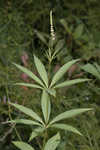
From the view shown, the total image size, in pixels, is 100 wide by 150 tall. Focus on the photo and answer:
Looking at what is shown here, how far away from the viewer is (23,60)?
175 centimetres

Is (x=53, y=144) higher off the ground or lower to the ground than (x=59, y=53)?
lower

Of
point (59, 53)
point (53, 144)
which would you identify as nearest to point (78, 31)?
point (59, 53)

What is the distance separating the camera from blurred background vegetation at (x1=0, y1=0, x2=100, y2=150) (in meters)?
1.44

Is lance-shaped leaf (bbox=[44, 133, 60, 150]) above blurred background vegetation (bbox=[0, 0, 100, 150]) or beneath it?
beneath

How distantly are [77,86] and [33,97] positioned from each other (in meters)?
0.30

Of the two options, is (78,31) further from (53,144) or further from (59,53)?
(53,144)

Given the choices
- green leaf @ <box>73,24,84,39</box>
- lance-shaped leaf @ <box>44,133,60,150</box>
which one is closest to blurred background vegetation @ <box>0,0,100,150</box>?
green leaf @ <box>73,24,84,39</box>

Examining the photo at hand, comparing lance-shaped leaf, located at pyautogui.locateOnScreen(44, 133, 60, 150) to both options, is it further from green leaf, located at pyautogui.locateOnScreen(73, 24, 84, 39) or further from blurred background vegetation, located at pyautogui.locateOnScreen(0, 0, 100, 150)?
green leaf, located at pyautogui.locateOnScreen(73, 24, 84, 39)

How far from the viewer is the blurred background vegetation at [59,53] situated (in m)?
1.44

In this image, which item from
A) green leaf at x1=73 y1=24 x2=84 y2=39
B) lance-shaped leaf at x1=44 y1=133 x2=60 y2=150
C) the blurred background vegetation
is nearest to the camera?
lance-shaped leaf at x1=44 y1=133 x2=60 y2=150

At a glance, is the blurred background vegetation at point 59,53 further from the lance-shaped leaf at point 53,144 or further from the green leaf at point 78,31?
the lance-shaped leaf at point 53,144

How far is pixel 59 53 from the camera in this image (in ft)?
4.50

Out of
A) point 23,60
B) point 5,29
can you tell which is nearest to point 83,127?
point 23,60

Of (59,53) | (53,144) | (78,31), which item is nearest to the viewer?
(53,144)
